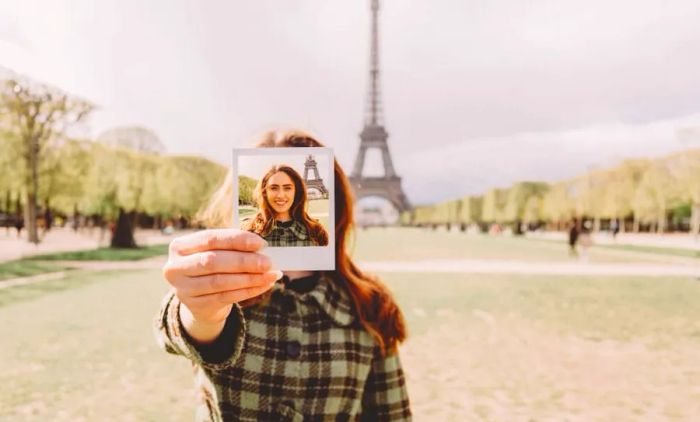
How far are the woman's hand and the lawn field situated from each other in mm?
4643

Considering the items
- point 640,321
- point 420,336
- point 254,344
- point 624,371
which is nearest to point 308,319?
point 254,344

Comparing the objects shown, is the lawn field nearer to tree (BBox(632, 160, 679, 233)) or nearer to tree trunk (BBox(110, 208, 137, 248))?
tree trunk (BBox(110, 208, 137, 248))

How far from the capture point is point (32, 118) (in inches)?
945

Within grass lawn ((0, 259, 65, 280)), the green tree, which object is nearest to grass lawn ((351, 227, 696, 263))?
grass lawn ((0, 259, 65, 280))

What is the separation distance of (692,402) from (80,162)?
2415 centimetres

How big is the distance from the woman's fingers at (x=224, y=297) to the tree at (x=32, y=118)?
24.8 m

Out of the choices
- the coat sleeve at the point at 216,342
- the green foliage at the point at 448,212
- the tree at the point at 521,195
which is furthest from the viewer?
the green foliage at the point at 448,212

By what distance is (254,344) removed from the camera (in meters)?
2.11

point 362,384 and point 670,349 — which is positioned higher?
point 362,384

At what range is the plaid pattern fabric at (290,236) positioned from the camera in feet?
4.98

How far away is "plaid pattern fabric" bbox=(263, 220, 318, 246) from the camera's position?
1.52 meters

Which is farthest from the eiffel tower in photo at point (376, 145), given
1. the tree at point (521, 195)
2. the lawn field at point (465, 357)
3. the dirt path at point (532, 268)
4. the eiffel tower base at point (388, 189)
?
the lawn field at point (465, 357)

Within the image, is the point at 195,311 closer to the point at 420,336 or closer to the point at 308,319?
the point at 308,319

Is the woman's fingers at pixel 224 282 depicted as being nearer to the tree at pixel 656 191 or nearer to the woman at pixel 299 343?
the woman at pixel 299 343
